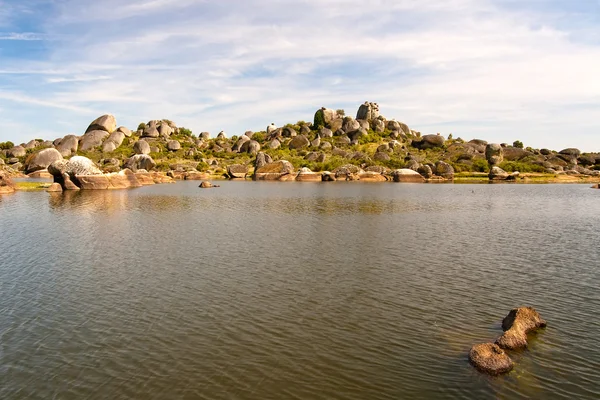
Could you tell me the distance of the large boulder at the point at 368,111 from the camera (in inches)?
6097

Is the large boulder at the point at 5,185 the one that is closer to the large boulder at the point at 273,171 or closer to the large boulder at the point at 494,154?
the large boulder at the point at 273,171

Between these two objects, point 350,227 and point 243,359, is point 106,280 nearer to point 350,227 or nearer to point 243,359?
point 243,359

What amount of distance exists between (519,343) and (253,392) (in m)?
7.98

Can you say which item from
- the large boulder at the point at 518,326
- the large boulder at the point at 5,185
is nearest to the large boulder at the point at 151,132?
the large boulder at the point at 5,185

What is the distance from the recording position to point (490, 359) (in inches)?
472

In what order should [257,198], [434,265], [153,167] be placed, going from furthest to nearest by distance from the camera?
[153,167]
[257,198]
[434,265]

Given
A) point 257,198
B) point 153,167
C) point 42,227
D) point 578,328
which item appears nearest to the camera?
point 578,328

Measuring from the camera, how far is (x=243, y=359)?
12.8m

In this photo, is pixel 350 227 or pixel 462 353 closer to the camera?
pixel 462 353

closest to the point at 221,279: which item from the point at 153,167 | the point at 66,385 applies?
the point at 66,385

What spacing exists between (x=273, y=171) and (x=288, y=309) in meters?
88.3

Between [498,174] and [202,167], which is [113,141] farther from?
[498,174]

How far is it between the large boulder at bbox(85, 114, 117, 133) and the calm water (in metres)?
117

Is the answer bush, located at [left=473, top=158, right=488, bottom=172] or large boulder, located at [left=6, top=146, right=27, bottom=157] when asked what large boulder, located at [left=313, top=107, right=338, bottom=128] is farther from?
large boulder, located at [left=6, top=146, right=27, bottom=157]
